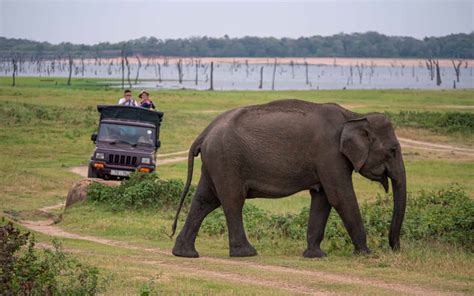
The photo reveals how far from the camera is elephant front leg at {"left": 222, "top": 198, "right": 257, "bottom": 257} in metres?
14.5

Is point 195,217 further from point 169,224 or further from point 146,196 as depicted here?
point 146,196

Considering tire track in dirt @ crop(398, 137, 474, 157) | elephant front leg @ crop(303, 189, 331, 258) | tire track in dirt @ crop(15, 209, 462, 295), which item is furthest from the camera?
tire track in dirt @ crop(398, 137, 474, 157)

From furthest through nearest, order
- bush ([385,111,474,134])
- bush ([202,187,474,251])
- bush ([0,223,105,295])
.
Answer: bush ([385,111,474,134]) → bush ([202,187,474,251]) → bush ([0,223,105,295])

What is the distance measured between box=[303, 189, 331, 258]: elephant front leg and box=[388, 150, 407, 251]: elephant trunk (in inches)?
38.9

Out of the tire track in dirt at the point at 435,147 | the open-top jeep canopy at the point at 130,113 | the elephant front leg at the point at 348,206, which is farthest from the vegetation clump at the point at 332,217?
the tire track in dirt at the point at 435,147

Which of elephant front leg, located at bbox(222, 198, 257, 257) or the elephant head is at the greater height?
the elephant head

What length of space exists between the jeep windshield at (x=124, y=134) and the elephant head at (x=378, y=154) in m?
11.3

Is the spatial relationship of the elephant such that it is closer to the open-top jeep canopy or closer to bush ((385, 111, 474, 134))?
the open-top jeep canopy

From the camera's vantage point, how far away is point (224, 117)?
14.9 metres

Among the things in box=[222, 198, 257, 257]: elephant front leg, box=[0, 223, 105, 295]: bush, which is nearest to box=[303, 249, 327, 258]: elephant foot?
box=[222, 198, 257, 257]: elephant front leg

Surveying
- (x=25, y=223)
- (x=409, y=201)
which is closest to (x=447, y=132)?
(x=409, y=201)

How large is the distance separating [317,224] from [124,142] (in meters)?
11.2

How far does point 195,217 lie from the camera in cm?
1491

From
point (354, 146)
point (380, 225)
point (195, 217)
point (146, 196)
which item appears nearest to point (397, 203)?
point (354, 146)
